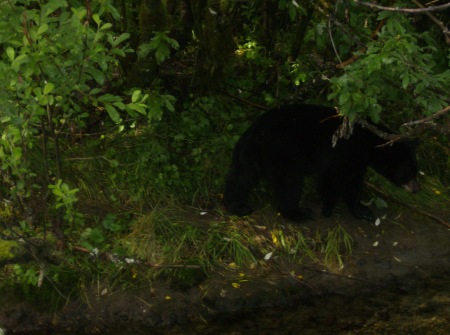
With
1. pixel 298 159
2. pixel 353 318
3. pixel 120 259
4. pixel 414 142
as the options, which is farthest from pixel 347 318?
pixel 414 142

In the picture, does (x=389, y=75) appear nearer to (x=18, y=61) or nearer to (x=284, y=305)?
(x=284, y=305)

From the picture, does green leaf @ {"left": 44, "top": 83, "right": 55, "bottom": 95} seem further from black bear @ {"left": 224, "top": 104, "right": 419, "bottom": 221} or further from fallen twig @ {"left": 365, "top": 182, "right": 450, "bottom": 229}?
fallen twig @ {"left": 365, "top": 182, "right": 450, "bottom": 229}

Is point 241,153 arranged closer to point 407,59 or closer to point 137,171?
point 137,171

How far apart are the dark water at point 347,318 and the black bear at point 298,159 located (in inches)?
41.8

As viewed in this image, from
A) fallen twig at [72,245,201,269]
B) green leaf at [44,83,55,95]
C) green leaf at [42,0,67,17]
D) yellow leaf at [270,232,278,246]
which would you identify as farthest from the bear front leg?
green leaf at [42,0,67,17]

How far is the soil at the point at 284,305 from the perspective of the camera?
16.7 ft

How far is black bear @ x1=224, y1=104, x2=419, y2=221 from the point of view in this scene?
6043 mm

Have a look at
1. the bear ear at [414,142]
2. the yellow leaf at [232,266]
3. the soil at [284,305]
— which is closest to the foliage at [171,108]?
the yellow leaf at [232,266]

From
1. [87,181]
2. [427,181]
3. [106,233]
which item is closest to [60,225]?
[106,233]

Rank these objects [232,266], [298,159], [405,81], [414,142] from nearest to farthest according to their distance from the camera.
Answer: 1. [405,81]
2. [232,266]
3. [298,159]
4. [414,142]

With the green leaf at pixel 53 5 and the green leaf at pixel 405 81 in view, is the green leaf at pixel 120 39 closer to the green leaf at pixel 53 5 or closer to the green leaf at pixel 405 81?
the green leaf at pixel 53 5

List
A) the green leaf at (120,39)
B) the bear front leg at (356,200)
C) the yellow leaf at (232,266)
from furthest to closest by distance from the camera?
the bear front leg at (356,200) < the yellow leaf at (232,266) < the green leaf at (120,39)

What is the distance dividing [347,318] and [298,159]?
1506mm

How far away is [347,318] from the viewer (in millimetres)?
5281
